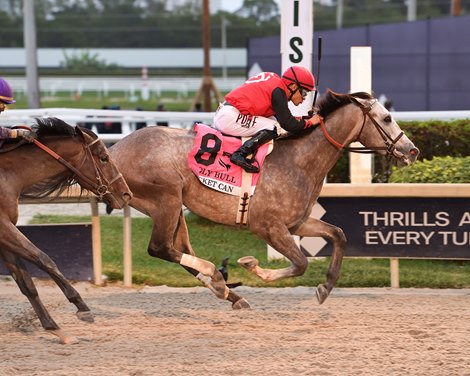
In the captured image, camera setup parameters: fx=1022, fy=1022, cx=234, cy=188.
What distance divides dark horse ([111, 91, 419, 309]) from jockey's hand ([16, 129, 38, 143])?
78cm

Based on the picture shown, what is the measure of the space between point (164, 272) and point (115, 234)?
5.48ft

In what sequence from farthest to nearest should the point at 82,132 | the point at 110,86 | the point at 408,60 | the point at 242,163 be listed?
the point at 110,86 < the point at 408,60 < the point at 242,163 < the point at 82,132

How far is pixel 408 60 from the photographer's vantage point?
23656 millimetres

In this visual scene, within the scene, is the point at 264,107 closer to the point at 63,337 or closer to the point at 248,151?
the point at 248,151

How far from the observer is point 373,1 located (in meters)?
69.1

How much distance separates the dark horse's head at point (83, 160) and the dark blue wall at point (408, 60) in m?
15.8

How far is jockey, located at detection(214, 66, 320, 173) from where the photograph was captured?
738 cm

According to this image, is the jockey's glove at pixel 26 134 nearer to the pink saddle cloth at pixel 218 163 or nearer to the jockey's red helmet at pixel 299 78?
the pink saddle cloth at pixel 218 163

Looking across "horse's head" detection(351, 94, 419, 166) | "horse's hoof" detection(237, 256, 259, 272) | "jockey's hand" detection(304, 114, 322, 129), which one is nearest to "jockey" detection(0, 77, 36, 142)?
"horse's hoof" detection(237, 256, 259, 272)

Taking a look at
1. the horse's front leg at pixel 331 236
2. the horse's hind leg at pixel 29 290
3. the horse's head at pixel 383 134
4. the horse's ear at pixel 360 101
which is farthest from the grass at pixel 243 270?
the horse's hind leg at pixel 29 290

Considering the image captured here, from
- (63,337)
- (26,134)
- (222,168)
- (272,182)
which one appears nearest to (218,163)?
(222,168)

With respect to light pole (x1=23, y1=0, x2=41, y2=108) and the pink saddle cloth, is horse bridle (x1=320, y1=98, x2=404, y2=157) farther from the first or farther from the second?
light pole (x1=23, y1=0, x2=41, y2=108)

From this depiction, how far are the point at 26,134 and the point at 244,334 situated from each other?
1992 millimetres

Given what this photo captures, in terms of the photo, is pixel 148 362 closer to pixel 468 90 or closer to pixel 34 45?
pixel 34 45
